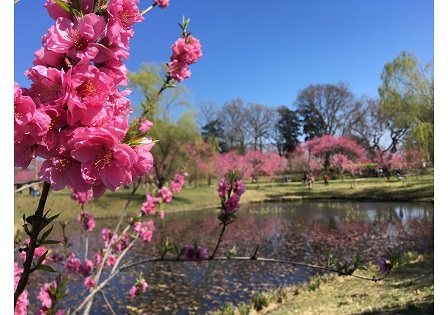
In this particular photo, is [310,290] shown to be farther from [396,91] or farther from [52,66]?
[396,91]

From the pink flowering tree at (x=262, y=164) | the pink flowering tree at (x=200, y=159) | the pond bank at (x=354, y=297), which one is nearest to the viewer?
the pond bank at (x=354, y=297)

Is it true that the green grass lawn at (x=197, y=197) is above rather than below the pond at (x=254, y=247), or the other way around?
above

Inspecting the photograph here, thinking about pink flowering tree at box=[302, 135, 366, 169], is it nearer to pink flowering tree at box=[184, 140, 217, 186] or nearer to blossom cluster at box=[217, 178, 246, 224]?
pink flowering tree at box=[184, 140, 217, 186]

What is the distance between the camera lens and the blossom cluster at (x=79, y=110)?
612mm

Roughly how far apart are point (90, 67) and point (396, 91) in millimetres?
23238

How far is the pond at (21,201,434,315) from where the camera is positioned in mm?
6559

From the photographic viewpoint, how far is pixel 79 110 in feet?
2.03

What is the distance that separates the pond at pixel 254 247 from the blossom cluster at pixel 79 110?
10.8 feet

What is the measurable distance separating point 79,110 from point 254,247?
10424 mm

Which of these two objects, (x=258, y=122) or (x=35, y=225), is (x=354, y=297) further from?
(x=258, y=122)

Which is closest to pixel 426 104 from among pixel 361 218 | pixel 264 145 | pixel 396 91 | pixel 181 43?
pixel 396 91

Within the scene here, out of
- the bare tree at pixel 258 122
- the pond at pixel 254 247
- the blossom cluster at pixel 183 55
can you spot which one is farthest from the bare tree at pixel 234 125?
the blossom cluster at pixel 183 55

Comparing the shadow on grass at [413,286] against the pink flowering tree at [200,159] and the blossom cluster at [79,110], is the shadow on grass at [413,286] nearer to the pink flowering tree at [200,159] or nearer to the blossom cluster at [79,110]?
the blossom cluster at [79,110]

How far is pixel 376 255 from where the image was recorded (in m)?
8.90
